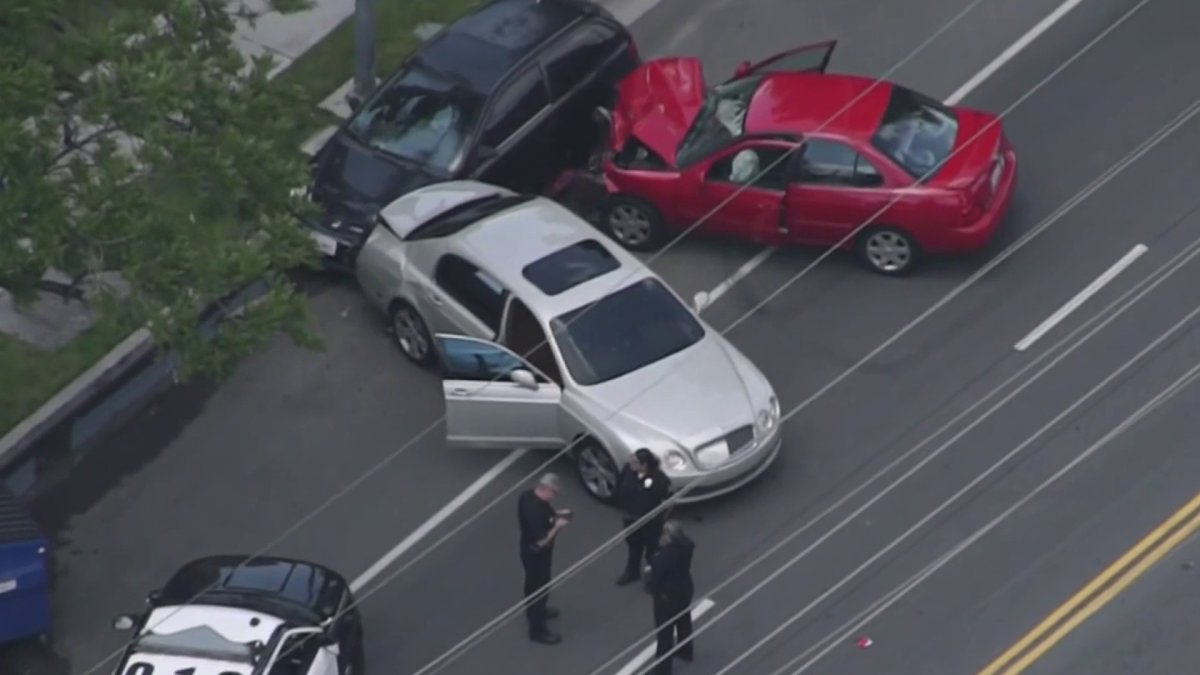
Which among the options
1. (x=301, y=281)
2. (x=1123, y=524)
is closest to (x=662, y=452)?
(x=1123, y=524)

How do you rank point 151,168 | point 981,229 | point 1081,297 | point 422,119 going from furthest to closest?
point 422,119
point 981,229
point 1081,297
point 151,168

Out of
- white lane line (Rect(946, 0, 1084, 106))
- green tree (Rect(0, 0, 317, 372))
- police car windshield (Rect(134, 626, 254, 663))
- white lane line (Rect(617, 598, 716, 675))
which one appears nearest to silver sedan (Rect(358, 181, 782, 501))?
white lane line (Rect(617, 598, 716, 675))

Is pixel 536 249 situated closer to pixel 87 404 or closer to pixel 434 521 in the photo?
pixel 434 521

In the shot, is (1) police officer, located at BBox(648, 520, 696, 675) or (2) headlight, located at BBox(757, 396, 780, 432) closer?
(1) police officer, located at BBox(648, 520, 696, 675)

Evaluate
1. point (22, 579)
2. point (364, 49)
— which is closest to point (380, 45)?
point (364, 49)

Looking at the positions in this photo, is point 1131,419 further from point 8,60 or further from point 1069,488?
point 8,60

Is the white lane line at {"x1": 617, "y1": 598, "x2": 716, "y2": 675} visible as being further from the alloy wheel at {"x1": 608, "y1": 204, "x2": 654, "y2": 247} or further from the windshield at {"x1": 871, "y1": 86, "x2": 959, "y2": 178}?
the windshield at {"x1": 871, "y1": 86, "x2": 959, "y2": 178}

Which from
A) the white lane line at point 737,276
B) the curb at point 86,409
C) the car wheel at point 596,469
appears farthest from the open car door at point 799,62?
the curb at point 86,409
